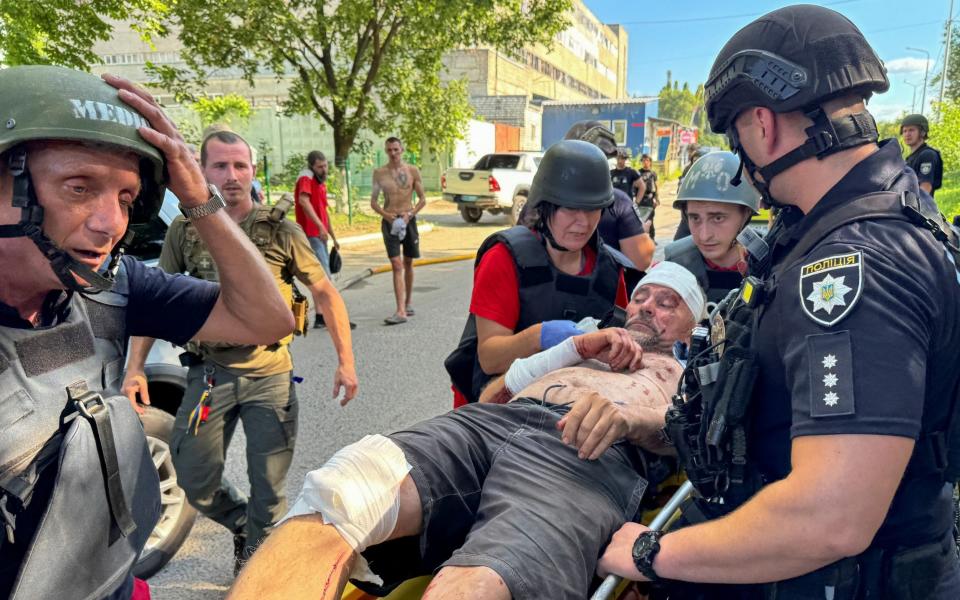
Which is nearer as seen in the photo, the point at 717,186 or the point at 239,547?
the point at 239,547

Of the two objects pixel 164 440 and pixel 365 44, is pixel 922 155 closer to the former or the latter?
pixel 164 440

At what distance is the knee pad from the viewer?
168 cm

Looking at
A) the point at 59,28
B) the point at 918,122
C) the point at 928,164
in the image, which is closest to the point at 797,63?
the point at 928,164

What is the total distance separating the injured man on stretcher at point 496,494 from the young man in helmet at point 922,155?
310 inches

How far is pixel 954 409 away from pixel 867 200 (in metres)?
0.49

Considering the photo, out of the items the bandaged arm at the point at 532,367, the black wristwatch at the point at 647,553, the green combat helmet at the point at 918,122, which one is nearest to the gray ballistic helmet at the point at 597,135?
the bandaged arm at the point at 532,367

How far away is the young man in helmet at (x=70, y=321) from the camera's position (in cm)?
128

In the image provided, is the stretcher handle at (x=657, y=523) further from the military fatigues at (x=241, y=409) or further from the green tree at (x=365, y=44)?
the green tree at (x=365, y=44)

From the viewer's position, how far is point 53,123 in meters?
1.27

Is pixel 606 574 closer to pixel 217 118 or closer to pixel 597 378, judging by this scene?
pixel 597 378

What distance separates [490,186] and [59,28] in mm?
11012

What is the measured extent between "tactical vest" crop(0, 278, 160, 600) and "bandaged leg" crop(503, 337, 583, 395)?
1.42 metres

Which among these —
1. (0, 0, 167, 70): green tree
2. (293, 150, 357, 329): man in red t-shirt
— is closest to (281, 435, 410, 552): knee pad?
(293, 150, 357, 329): man in red t-shirt

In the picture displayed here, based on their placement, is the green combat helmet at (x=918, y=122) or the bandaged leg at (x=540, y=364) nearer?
the bandaged leg at (x=540, y=364)
